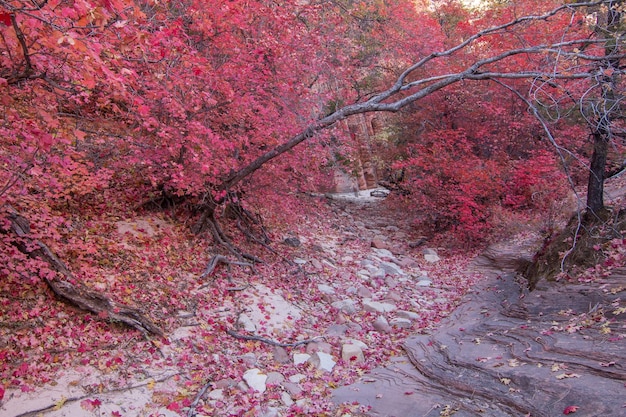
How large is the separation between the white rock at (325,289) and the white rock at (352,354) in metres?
2.58

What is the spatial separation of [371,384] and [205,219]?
17.3 ft

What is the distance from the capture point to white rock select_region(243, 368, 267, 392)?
19.9 feet

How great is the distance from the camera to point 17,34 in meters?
3.78

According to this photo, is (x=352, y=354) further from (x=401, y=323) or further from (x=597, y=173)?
(x=597, y=173)

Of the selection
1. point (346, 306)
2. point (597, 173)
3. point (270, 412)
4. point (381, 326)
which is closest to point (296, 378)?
point (270, 412)

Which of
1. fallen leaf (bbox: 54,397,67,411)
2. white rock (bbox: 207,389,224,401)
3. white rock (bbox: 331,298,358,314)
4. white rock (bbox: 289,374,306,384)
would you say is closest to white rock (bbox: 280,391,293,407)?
white rock (bbox: 289,374,306,384)

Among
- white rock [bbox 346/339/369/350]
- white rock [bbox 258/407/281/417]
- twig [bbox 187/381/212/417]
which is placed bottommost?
white rock [bbox 346/339/369/350]

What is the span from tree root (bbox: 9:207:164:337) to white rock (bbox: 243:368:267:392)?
1387 millimetres

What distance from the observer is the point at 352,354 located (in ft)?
24.3

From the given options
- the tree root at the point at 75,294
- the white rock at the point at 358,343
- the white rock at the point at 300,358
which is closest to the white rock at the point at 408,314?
the white rock at the point at 358,343

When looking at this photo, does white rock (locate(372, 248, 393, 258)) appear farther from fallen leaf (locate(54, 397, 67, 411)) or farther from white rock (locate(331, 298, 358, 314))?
fallen leaf (locate(54, 397, 67, 411))

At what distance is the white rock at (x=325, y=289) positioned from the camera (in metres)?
10.1

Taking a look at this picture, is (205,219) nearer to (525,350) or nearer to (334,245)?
(334,245)

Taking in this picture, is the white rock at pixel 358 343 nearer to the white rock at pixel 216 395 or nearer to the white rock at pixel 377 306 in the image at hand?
the white rock at pixel 377 306
